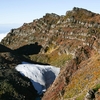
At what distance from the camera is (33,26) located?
183 metres

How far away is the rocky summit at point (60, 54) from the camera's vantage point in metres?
69.9

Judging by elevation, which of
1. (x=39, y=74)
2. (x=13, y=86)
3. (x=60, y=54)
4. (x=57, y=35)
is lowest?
(x=39, y=74)

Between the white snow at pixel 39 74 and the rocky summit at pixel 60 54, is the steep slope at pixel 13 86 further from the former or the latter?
the white snow at pixel 39 74

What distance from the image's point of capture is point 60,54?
133250 millimetres

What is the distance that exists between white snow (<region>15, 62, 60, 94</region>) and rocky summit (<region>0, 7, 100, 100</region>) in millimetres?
3118

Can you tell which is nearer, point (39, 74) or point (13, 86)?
point (13, 86)

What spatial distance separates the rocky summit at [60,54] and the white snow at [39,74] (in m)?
3.12

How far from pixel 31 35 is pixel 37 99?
94991 mm

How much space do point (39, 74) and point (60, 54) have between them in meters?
33.5

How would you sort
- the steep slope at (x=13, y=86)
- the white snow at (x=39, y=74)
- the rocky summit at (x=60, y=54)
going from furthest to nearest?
1. the white snow at (x=39, y=74)
2. the steep slope at (x=13, y=86)
3. the rocky summit at (x=60, y=54)

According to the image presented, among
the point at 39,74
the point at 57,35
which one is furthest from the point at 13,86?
the point at 57,35

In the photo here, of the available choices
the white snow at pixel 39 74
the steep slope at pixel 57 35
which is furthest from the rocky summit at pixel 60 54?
the white snow at pixel 39 74

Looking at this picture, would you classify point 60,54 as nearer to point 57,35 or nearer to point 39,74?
point 57,35

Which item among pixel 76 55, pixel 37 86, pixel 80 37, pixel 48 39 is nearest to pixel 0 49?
pixel 48 39
